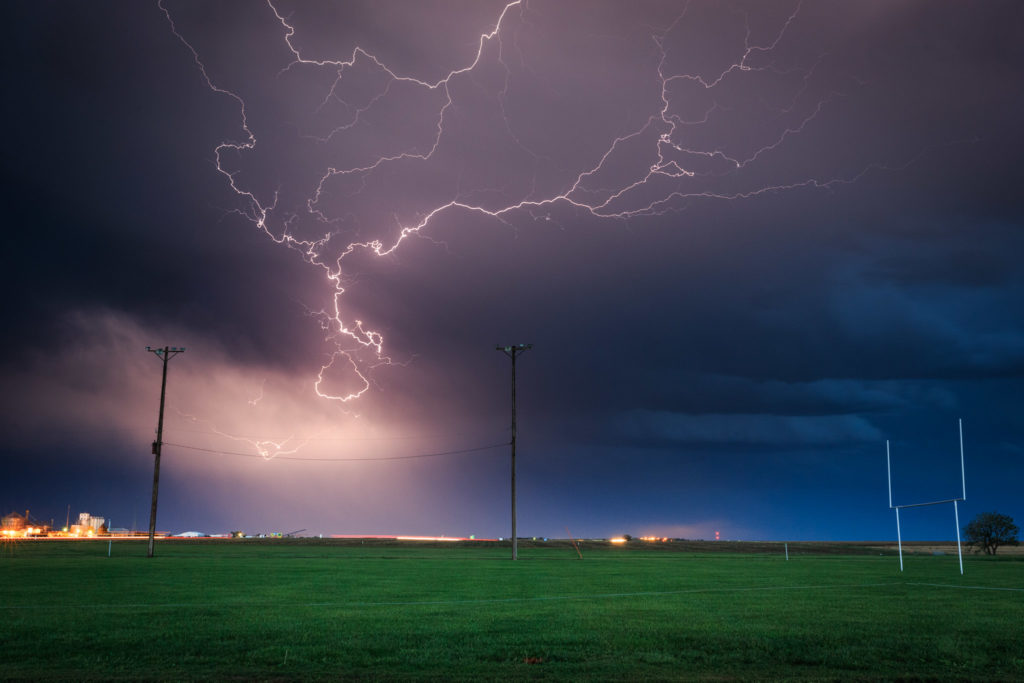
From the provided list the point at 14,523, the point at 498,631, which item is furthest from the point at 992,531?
the point at 14,523

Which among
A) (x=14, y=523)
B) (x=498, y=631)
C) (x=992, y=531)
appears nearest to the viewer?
(x=498, y=631)

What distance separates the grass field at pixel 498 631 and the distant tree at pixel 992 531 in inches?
2451

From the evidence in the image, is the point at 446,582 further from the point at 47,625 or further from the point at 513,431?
the point at 513,431

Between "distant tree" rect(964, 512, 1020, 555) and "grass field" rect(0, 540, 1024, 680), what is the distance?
62.3m

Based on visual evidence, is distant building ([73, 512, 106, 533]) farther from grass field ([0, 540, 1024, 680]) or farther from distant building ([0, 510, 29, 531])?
grass field ([0, 540, 1024, 680])

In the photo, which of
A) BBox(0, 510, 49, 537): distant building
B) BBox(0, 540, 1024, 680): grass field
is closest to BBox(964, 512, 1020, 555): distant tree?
BBox(0, 540, 1024, 680): grass field

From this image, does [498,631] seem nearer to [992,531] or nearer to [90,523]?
[992,531]

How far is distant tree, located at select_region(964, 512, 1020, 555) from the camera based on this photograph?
248 ft

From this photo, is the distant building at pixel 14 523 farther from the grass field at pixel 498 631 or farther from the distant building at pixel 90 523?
the grass field at pixel 498 631

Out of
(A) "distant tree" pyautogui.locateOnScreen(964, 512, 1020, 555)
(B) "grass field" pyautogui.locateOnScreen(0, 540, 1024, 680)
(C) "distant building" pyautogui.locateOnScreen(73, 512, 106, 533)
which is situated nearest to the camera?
(B) "grass field" pyautogui.locateOnScreen(0, 540, 1024, 680)

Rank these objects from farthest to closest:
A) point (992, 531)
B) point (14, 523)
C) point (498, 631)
Answer: point (14, 523) < point (992, 531) < point (498, 631)

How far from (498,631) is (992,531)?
8007 centimetres

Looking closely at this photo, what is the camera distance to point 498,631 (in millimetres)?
13422

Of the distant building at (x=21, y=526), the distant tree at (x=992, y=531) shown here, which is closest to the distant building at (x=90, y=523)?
the distant building at (x=21, y=526)
